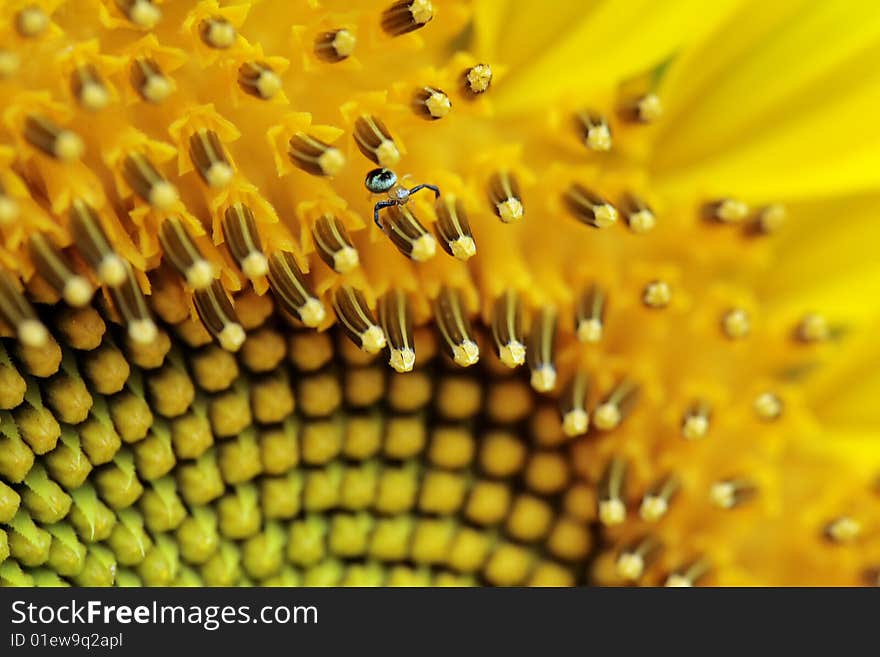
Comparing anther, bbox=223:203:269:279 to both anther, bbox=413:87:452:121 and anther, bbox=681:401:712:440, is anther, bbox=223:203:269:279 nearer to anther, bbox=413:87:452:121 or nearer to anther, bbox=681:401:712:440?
anther, bbox=413:87:452:121

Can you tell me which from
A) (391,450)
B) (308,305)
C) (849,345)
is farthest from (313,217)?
(849,345)

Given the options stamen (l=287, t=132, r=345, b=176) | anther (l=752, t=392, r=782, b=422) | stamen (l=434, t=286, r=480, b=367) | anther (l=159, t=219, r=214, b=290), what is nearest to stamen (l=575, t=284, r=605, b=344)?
stamen (l=434, t=286, r=480, b=367)

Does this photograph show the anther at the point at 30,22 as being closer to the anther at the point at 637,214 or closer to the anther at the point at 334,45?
the anther at the point at 334,45

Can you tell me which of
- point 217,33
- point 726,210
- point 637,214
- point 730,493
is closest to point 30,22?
point 217,33
